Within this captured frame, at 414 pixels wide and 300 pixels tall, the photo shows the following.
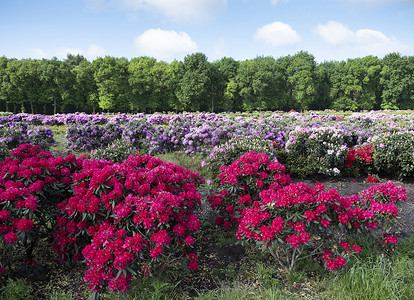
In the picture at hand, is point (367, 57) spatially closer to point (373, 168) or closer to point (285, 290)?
point (373, 168)

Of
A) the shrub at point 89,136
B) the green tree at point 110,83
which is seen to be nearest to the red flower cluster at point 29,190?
the shrub at point 89,136

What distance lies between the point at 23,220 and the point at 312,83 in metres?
50.9

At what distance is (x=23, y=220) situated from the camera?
289cm

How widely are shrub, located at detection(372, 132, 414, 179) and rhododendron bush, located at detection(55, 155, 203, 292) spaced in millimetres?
6124

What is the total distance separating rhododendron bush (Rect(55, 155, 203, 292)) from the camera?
8.66ft

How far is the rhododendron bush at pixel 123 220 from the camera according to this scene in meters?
2.64

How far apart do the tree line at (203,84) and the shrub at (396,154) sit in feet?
121

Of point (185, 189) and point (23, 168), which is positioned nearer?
point (23, 168)

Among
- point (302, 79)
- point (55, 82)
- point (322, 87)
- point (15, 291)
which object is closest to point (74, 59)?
point (55, 82)

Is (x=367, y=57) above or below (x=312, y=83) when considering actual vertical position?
above

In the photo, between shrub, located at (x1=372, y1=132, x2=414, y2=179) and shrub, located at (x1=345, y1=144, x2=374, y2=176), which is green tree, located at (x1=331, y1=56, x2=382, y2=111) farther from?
shrub, located at (x1=345, y1=144, x2=374, y2=176)

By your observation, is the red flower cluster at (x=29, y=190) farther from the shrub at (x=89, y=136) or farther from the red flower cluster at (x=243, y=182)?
the shrub at (x=89, y=136)

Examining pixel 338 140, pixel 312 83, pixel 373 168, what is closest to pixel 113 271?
pixel 338 140

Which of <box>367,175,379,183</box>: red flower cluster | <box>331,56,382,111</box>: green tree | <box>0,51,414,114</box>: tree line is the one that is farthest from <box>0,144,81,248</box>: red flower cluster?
<box>331,56,382,111</box>: green tree
